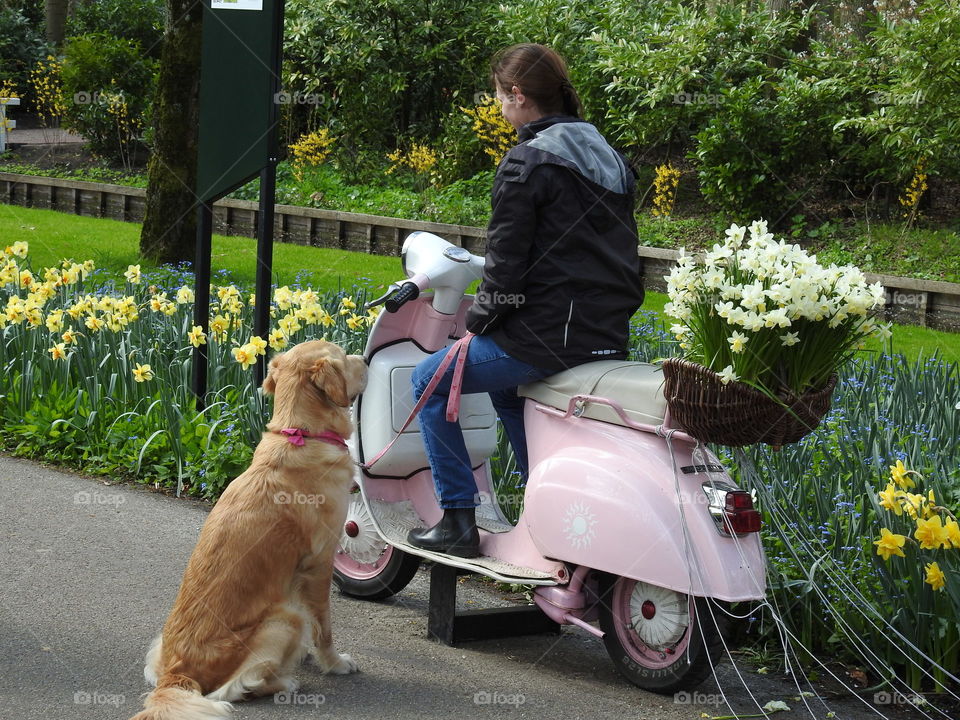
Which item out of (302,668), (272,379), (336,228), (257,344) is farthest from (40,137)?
(302,668)

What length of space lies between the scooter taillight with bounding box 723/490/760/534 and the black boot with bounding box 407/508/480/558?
39.4 inches

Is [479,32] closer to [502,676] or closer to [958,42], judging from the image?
[958,42]

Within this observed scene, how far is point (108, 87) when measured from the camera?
→ 1933 cm

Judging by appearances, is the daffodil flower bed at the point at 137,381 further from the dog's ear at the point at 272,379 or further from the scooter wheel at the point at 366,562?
the dog's ear at the point at 272,379

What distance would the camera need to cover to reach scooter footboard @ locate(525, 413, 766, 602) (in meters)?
3.26

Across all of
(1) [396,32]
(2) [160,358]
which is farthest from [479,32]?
(2) [160,358]

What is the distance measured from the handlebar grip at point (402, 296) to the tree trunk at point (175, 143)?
7.20 m

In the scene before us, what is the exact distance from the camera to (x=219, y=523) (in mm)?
3488

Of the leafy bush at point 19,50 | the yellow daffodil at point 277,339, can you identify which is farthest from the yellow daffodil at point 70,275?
the leafy bush at point 19,50

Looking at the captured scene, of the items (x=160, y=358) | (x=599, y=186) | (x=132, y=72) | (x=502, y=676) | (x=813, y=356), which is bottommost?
Result: (x=502, y=676)

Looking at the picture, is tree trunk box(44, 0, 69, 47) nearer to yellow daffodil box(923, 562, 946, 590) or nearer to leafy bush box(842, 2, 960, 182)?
leafy bush box(842, 2, 960, 182)

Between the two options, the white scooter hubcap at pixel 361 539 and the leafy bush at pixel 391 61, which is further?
the leafy bush at pixel 391 61

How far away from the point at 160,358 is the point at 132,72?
1464 centimetres

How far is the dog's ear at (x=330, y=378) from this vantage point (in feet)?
11.8
